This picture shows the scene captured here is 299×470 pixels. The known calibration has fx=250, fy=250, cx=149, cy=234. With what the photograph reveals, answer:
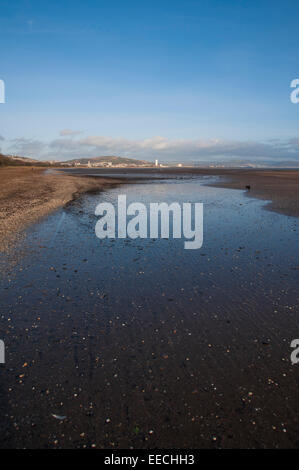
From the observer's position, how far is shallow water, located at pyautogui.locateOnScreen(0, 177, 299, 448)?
3.24 meters

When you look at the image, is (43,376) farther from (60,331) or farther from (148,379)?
(148,379)

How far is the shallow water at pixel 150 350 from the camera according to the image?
3.24m

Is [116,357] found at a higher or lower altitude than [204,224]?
lower

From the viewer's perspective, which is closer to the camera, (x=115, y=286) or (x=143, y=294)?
(x=143, y=294)

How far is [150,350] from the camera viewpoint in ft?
15.4

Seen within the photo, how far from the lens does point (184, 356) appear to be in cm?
452

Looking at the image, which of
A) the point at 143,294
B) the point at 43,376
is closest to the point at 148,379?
the point at 43,376

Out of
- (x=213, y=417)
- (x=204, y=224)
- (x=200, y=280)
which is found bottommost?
(x=213, y=417)

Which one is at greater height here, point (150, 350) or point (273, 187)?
point (273, 187)

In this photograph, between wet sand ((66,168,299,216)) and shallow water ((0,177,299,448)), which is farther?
wet sand ((66,168,299,216))

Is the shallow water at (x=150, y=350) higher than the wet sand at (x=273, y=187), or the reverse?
the wet sand at (x=273, y=187)

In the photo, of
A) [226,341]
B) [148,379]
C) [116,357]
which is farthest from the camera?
[226,341]

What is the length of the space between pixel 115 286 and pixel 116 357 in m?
2.85

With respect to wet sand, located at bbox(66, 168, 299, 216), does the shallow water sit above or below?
below
